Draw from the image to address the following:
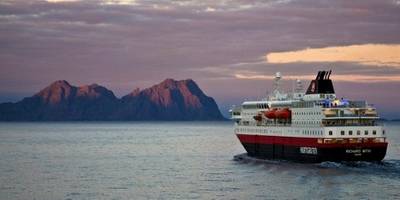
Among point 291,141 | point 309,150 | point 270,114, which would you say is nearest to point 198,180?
point 309,150

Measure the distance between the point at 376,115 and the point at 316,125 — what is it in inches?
276

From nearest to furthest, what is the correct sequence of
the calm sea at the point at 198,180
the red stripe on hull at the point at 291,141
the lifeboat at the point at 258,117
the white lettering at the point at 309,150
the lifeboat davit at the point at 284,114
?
the calm sea at the point at 198,180 → the red stripe on hull at the point at 291,141 → the white lettering at the point at 309,150 → the lifeboat davit at the point at 284,114 → the lifeboat at the point at 258,117

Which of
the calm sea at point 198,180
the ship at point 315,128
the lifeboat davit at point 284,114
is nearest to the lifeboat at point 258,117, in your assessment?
the ship at point 315,128

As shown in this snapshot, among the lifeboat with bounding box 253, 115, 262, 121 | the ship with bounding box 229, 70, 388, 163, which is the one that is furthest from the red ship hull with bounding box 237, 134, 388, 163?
the lifeboat with bounding box 253, 115, 262, 121

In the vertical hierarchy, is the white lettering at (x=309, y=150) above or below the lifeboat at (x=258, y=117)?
below

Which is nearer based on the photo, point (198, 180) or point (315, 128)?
point (198, 180)

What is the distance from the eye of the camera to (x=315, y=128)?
78188mm

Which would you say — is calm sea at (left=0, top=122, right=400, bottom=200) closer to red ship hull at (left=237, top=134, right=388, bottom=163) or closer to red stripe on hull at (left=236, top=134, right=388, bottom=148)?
red ship hull at (left=237, top=134, right=388, bottom=163)

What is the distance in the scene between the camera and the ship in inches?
2997

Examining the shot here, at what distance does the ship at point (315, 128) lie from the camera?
76125mm

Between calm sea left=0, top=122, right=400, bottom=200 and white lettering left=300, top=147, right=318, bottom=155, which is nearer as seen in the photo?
calm sea left=0, top=122, right=400, bottom=200

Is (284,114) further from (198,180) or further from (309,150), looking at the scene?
(198,180)

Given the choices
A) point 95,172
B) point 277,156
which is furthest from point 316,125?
point 95,172

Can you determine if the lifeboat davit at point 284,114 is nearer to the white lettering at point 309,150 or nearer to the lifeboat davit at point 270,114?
the lifeboat davit at point 270,114
